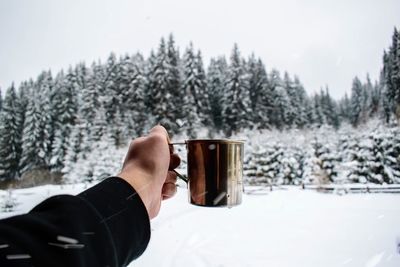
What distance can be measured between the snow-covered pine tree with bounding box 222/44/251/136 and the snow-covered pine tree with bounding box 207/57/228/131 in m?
1.06

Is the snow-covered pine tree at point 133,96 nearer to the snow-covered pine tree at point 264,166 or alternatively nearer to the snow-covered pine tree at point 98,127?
the snow-covered pine tree at point 98,127

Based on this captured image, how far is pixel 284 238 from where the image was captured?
15.5 feet

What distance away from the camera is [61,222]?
598mm

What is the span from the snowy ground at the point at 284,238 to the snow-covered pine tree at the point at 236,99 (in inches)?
942

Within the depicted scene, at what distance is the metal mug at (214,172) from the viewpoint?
116 cm

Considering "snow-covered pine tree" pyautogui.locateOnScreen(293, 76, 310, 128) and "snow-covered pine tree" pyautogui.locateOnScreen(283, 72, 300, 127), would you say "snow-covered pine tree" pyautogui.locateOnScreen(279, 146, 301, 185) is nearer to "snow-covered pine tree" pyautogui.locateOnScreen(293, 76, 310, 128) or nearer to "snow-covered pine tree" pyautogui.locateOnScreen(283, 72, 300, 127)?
"snow-covered pine tree" pyautogui.locateOnScreen(283, 72, 300, 127)

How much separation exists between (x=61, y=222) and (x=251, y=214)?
6662mm

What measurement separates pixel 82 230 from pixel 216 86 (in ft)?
119

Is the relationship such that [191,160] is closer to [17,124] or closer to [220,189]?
[220,189]

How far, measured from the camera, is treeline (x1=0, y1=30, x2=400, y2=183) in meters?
27.2

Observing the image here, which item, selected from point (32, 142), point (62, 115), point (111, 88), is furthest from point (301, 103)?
point (32, 142)

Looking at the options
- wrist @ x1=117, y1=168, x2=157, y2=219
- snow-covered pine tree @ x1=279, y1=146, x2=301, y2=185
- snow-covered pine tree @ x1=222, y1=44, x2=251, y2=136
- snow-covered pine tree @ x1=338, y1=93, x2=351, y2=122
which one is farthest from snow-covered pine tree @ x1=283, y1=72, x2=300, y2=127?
wrist @ x1=117, y1=168, x2=157, y2=219

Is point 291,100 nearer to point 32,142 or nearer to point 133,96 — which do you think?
point 133,96

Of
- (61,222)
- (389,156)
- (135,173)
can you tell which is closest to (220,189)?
(135,173)
